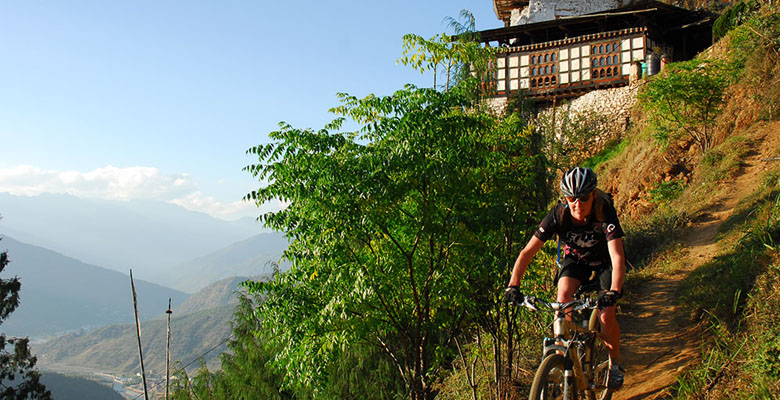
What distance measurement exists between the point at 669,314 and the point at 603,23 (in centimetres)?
2749

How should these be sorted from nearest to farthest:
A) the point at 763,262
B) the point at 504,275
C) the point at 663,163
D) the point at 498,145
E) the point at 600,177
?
the point at 763,262 → the point at 504,275 → the point at 498,145 → the point at 663,163 → the point at 600,177

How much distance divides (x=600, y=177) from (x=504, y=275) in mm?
17148

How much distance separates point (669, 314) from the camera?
9.42 meters

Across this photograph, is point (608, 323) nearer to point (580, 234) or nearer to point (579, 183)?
point (580, 234)

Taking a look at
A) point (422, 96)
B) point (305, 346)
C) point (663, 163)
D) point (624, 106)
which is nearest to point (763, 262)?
point (422, 96)

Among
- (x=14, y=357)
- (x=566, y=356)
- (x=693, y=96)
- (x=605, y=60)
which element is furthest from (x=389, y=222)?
(x=14, y=357)

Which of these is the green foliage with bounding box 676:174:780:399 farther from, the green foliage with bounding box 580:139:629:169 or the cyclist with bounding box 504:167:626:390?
the green foliage with bounding box 580:139:629:169

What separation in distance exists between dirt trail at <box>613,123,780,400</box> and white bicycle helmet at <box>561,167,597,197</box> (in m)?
3.25

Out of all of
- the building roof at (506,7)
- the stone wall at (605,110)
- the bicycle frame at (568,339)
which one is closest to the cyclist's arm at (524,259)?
the bicycle frame at (568,339)

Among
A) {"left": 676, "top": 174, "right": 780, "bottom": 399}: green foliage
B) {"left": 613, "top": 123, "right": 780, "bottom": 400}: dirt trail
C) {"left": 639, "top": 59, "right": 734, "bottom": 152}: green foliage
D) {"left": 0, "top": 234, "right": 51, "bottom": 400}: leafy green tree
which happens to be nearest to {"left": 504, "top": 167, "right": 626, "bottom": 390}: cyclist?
{"left": 676, "top": 174, "right": 780, "bottom": 399}: green foliage

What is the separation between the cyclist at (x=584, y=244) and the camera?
4773 millimetres

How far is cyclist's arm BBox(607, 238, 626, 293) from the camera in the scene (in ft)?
15.0

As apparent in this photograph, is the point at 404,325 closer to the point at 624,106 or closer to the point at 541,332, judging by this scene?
the point at 541,332

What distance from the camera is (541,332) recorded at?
36.4ft
